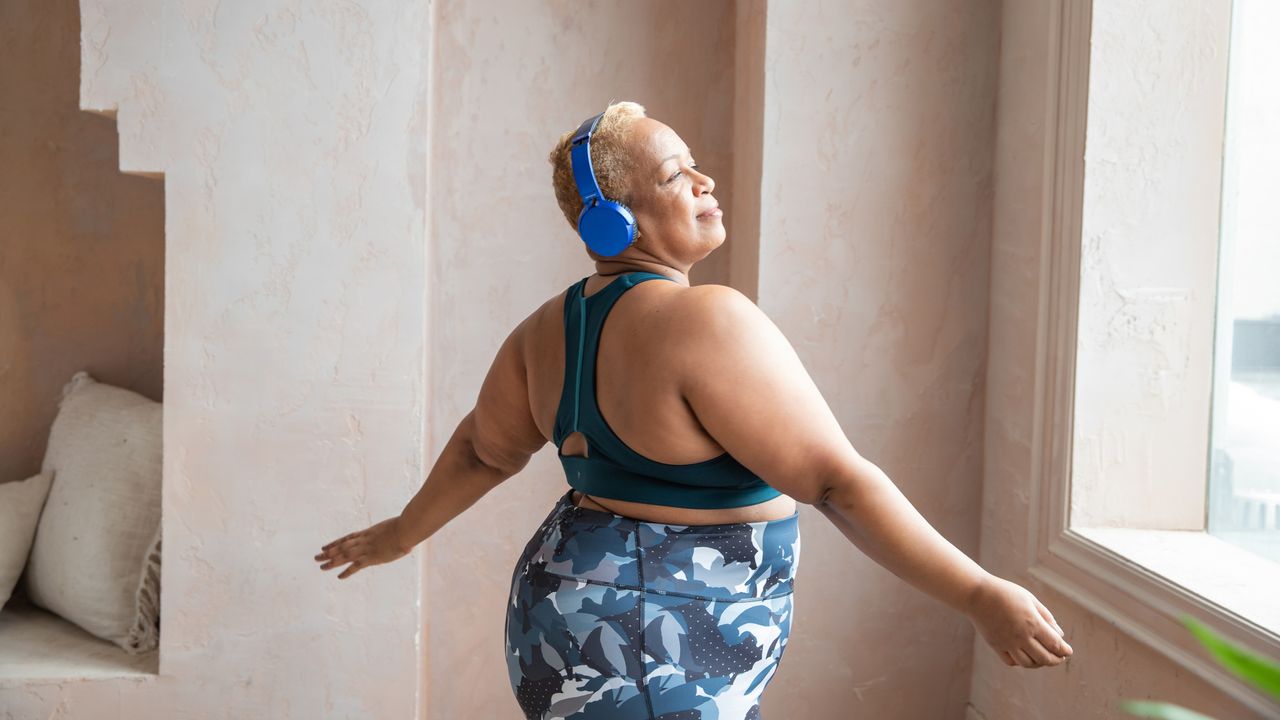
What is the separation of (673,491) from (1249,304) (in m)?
1.33

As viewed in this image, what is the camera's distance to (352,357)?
2.40m

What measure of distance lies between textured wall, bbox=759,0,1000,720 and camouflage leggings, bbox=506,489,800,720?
50.1 inches

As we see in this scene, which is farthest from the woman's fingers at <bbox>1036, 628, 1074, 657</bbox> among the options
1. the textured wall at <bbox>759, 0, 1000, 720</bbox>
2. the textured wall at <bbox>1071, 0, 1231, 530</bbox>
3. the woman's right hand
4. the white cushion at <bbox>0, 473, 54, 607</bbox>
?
the white cushion at <bbox>0, 473, 54, 607</bbox>

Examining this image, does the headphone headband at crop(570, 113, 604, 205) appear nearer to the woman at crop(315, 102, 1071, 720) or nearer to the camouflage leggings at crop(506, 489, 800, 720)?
the woman at crop(315, 102, 1071, 720)

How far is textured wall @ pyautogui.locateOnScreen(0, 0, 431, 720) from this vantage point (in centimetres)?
233

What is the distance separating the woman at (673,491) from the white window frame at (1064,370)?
2.97 feet

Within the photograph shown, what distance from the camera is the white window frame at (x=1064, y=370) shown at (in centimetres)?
199

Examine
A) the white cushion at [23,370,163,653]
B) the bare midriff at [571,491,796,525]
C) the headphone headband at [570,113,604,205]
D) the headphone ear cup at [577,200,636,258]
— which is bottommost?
the white cushion at [23,370,163,653]

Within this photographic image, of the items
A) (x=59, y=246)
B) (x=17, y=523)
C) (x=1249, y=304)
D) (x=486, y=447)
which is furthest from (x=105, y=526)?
(x=1249, y=304)

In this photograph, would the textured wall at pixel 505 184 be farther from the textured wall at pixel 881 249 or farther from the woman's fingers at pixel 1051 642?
the woman's fingers at pixel 1051 642

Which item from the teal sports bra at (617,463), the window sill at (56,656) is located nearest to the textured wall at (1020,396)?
the teal sports bra at (617,463)

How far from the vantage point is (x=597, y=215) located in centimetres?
133

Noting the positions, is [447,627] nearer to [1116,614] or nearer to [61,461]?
[61,461]

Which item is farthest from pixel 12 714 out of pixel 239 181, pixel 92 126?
pixel 92 126
